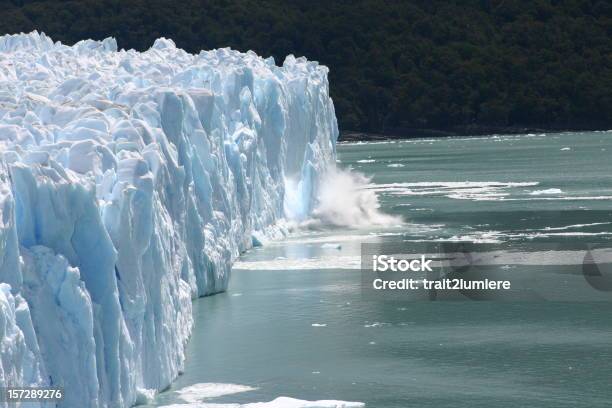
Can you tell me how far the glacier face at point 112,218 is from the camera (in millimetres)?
14117

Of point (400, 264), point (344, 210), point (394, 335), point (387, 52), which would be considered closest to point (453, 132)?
point (387, 52)

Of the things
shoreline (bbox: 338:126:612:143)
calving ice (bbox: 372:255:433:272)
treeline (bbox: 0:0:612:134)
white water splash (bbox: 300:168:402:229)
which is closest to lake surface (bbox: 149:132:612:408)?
calving ice (bbox: 372:255:433:272)

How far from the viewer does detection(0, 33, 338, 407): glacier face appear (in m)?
14.1

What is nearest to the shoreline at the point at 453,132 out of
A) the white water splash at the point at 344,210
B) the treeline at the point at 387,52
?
the treeline at the point at 387,52

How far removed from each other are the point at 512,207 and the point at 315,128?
6.91m

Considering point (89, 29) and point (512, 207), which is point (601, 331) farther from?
point (89, 29)

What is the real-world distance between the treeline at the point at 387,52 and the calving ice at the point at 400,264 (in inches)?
2832

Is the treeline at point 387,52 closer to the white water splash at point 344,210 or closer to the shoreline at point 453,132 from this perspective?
the shoreline at point 453,132

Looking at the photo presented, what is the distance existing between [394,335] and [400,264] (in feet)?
25.7

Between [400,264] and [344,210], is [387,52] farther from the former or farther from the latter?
[400,264]

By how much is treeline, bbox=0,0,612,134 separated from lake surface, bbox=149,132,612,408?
212 feet

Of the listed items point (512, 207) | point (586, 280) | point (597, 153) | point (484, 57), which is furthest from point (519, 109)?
point (586, 280)

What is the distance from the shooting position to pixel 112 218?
53.8 feet

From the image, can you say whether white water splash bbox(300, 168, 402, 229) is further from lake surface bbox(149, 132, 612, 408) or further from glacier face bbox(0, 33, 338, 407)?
glacier face bbox(0, 33, 338, 407)
